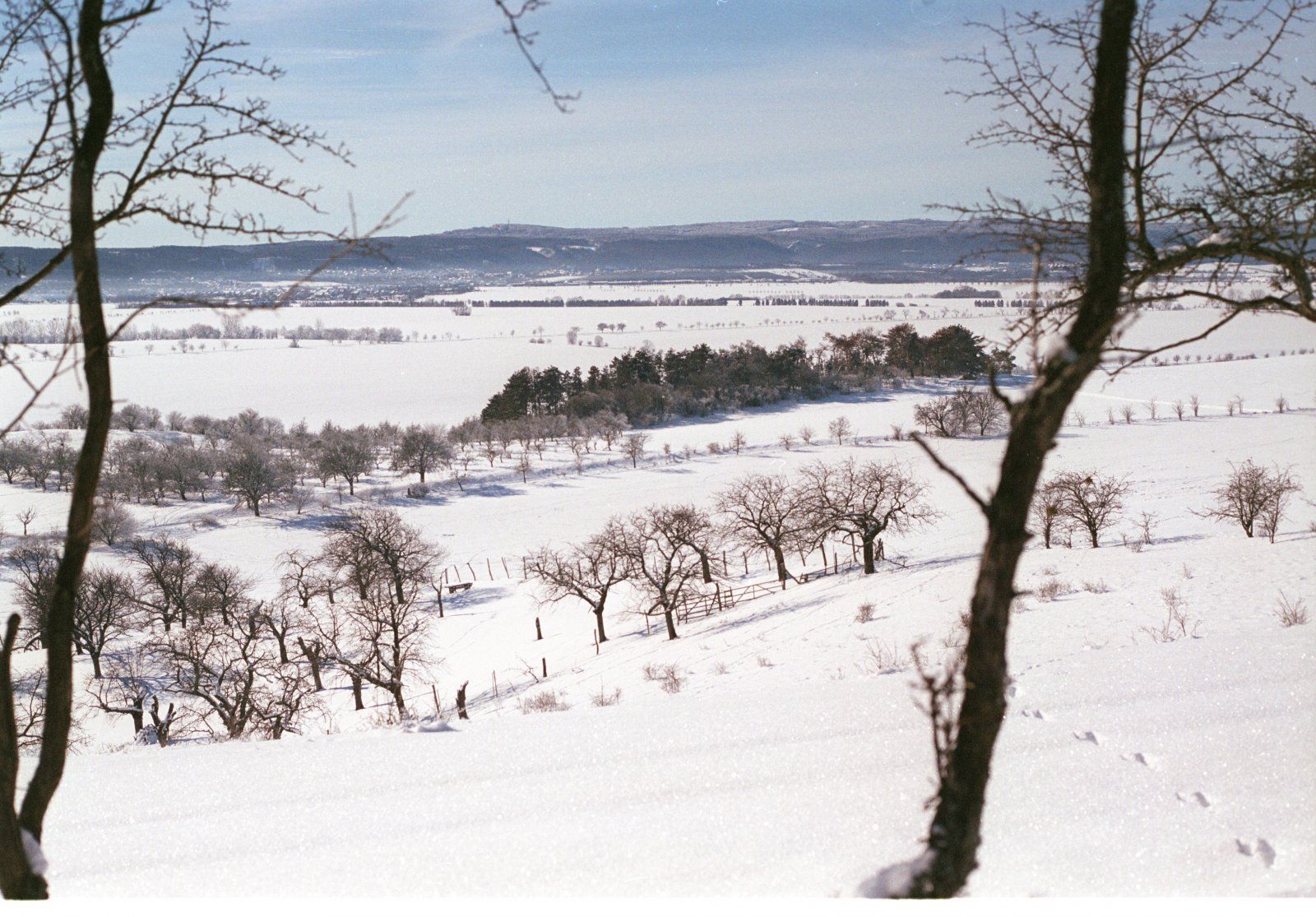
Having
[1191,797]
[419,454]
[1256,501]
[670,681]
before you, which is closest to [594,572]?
[670,681]

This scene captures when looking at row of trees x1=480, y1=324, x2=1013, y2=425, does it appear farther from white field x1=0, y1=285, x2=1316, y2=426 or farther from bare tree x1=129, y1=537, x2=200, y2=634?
bare tree x1=129, y1=537, x2=200, y2=634

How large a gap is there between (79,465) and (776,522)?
2391cm

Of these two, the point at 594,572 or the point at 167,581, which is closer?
the point at 594,572

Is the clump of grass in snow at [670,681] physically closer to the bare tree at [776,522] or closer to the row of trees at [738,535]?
the row of trees at [738,535]

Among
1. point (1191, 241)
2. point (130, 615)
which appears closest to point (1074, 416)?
point (130, 615)

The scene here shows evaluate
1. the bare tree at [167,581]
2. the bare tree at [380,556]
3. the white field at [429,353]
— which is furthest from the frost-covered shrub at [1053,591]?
the white field at [429,353]

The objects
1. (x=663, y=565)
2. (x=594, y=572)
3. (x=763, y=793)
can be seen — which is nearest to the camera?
(x=763, y=793)

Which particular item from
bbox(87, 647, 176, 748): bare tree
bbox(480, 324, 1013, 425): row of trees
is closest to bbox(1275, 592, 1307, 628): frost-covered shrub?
bbox(87, 647, 176, 748): bare tree

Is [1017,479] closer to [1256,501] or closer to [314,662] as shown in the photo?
[314,662]

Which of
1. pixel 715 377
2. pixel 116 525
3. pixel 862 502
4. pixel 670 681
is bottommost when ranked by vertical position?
pixel 116 525

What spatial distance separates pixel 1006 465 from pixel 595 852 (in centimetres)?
236

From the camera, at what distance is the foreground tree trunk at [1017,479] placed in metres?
2.12

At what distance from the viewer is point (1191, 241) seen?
135 inches

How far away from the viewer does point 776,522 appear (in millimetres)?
25766
